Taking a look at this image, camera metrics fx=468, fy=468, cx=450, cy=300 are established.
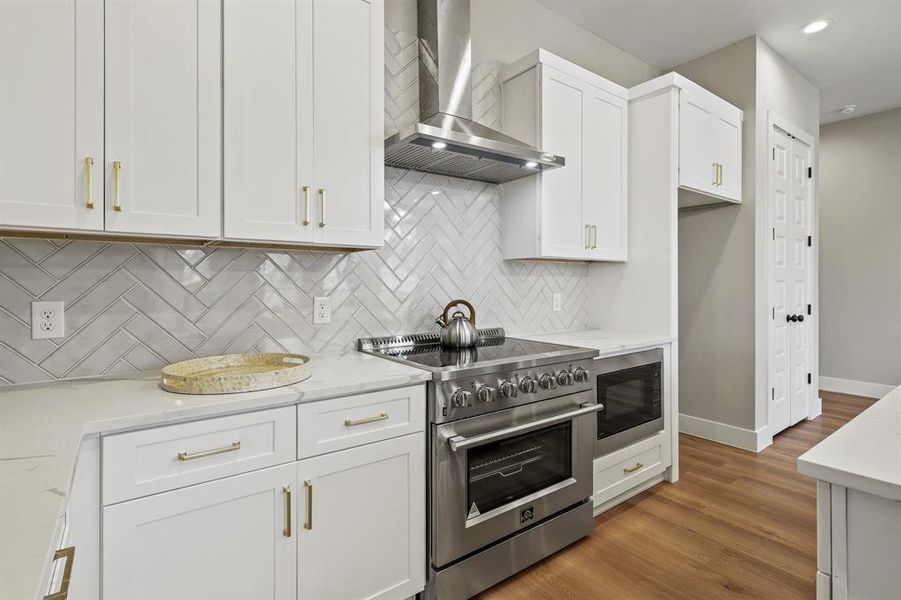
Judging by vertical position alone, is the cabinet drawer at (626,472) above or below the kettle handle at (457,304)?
below

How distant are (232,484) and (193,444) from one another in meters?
0.17

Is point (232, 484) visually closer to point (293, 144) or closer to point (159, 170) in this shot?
point (159, 170)

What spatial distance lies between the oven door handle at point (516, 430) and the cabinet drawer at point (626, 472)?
37 cm

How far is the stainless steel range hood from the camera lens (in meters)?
2.23

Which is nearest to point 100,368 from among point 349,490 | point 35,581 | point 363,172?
point 349,490

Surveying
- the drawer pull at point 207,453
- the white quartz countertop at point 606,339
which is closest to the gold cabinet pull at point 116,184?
the drawer pull at point 207,453

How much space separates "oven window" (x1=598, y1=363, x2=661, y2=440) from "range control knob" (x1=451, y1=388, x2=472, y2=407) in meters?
0.95

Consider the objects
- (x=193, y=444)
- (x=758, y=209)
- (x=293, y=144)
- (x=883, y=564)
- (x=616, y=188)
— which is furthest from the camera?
(x=758, y=209)

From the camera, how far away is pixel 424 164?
7.87ft

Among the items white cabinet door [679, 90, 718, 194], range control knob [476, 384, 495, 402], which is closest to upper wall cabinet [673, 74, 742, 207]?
white cabinet door [679, 90, 718, 194]

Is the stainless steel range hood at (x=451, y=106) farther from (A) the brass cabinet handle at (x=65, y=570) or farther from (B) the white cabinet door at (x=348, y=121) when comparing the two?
(A) the brass cabinet handle at (x=65, y=570)

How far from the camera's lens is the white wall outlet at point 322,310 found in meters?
2.16

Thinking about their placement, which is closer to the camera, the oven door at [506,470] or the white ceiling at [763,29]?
the oven door at [506,470]

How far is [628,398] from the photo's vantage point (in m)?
2.64
